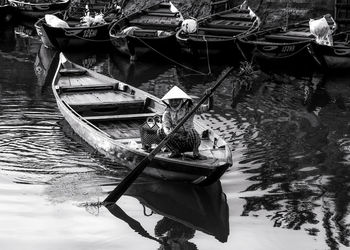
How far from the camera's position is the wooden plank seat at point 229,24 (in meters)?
20.3

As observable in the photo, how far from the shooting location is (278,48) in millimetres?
18016

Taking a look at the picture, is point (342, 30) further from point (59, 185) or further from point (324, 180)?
point (59, 185)

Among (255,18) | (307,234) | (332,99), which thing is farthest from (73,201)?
(255,18)

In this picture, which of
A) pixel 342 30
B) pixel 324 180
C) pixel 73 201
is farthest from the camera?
pixel 342 30

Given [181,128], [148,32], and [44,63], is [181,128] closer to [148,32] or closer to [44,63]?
[148,32]

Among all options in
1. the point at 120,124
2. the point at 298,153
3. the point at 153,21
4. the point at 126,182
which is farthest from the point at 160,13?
the point at 126,182

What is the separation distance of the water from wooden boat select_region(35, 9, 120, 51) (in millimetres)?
6067

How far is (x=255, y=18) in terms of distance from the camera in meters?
20.7

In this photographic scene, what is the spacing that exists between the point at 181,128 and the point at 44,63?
452 inches

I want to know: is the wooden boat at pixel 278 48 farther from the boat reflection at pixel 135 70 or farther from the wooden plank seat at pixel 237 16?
the boat reflection at pixel 135 70

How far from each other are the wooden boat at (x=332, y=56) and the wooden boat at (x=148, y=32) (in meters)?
4.52

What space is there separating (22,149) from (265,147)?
4.26m

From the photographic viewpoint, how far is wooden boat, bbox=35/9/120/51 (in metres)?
21.1

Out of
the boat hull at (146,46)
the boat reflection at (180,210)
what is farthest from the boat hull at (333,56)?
the boat reflection at (180,210)
